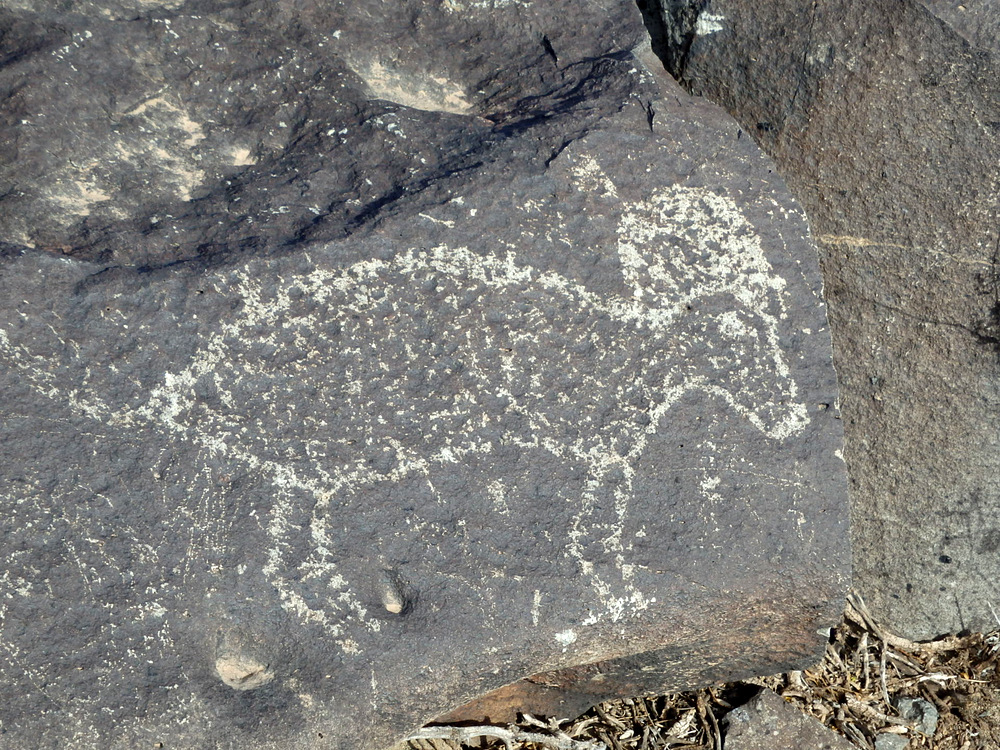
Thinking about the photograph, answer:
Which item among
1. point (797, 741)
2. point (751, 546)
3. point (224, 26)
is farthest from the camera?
point (797, 741)

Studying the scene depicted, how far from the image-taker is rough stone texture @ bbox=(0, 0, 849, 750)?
1.07 meters

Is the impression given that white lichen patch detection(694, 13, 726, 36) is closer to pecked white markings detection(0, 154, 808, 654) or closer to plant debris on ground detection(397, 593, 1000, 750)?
pecked white markings detection(0, 154, 808, 654)

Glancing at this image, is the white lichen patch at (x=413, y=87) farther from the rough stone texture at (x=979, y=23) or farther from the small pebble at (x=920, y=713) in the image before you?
the small pebble at (x=920, y=713)

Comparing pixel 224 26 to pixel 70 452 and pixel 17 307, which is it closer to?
pixel 17 307

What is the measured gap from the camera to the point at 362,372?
1.14 m

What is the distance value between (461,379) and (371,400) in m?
0.11

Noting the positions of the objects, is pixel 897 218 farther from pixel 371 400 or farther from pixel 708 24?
pixel 371 400

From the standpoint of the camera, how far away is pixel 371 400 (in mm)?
1134

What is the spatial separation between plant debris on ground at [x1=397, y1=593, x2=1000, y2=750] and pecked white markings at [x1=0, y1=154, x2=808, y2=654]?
511 mm

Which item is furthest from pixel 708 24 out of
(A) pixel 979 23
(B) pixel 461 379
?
(B) pixel 461 379

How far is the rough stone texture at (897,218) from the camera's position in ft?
4.57

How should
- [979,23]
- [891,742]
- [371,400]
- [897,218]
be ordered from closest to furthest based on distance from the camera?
[371,400] < [979,23] < [897,218] < [891,742]

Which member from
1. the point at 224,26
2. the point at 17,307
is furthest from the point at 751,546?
the point at 224,26

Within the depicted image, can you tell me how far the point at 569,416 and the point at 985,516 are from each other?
2.89ft
